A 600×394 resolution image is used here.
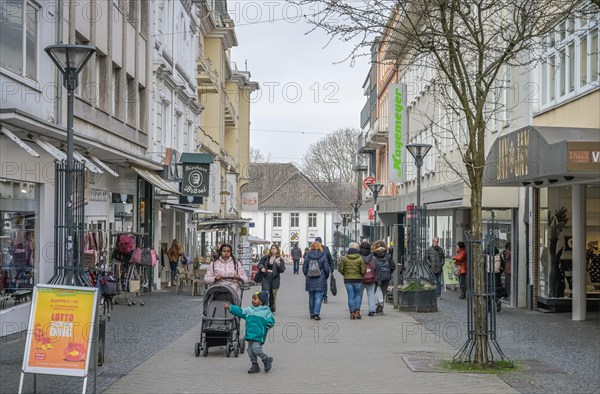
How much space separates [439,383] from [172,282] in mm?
24377

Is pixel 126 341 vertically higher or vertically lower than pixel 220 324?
lower

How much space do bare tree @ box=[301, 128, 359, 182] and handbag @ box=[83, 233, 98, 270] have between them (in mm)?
73457

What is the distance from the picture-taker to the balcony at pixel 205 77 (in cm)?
4413

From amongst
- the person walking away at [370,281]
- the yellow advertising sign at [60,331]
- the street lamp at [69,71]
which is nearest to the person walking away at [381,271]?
the person walking away at [370,281]

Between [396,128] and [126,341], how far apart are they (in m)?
29.5

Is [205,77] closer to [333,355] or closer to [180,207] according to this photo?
[180,207]

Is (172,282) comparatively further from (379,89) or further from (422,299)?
(379,89)

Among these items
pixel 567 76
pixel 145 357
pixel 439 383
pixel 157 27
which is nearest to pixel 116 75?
pixel 157 27

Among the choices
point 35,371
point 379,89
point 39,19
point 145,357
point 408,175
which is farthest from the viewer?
point 379,89

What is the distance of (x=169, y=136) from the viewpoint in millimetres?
35906

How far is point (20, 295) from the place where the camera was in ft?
56.4

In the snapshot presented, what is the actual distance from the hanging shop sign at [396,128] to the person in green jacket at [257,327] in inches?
1207

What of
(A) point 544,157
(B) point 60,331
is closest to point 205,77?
(A) point 544,157

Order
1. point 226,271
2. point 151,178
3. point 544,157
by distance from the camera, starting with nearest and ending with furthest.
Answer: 1. point 226,271
2. point 544,157
3. point 151,178
